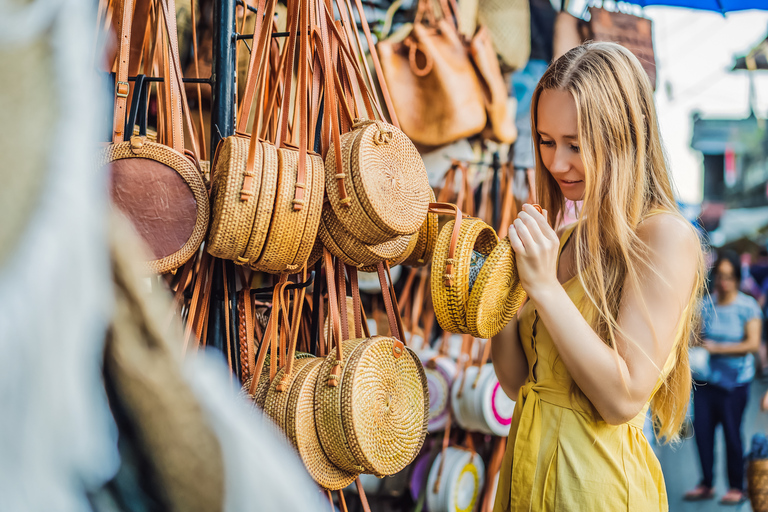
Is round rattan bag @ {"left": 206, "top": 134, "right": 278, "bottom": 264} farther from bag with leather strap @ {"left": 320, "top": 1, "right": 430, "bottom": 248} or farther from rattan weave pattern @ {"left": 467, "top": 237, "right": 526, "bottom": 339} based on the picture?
rattan weave pattern @ {"left": 467, "top": 237, "right": 526, "bottom": 339}

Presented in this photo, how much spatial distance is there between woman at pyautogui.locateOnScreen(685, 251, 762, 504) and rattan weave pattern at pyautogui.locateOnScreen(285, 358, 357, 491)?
2.85m

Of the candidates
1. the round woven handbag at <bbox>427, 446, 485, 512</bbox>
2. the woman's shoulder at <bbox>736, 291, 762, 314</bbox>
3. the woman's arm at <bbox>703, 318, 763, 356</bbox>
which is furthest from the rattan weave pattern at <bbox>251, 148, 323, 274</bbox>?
the woman's shoulder at <bbox>736, 291, 762, 314</bbox>

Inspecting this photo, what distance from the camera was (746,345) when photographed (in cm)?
317

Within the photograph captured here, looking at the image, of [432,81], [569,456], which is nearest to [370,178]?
[569,456]

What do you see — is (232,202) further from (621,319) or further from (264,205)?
(621,319)

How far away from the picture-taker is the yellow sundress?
38.2 inches

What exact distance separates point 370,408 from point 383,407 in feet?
0.13

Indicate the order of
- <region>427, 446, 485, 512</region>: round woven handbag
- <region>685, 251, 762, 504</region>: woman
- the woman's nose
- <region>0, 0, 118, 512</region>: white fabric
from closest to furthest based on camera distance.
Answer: <region>0, 0, 118, 512</region>: white fabric, the woman's nose, <region>427, 446, 485, 512</region>: round woven handbag, <region>685, 251, 762, 504</region>: woman

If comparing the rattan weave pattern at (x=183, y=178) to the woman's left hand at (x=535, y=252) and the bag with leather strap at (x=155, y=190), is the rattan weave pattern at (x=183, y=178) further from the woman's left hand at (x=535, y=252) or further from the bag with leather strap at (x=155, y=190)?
the woman's left hand at (x=535, y=252)

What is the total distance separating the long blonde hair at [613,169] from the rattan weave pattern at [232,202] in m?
0.55

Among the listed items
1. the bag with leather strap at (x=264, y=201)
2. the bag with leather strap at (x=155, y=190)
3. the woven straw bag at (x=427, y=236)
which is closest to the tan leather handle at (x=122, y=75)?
the bag with leather strap at (x=155, y=190)

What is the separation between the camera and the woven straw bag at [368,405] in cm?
90

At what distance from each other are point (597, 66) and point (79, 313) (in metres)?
0.97

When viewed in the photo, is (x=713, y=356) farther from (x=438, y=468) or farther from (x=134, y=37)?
(x=134, y=37)
